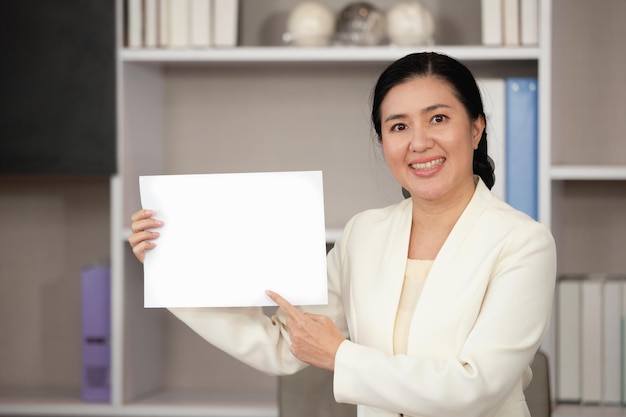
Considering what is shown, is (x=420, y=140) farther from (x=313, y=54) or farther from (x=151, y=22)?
(x=151, y=22)

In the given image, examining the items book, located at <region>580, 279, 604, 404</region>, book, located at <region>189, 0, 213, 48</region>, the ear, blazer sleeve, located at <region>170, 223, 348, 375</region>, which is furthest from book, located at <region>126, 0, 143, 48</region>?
book, located at <region>580, 279, 604, 404</region>

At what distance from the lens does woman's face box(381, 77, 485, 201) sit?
1.45m

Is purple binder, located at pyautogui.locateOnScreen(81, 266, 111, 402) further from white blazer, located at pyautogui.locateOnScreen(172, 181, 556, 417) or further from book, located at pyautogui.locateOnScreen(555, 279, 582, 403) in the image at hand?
book, located at pyautogui.locateOnScreen(555, 279, 582, 403)

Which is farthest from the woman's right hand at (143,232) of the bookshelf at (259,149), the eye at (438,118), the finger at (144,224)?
the bookshelf at (259,149)

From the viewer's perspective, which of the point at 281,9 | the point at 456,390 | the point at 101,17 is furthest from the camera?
the point at 281,9

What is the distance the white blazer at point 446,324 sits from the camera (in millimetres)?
1331

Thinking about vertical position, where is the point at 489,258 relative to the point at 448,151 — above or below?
below

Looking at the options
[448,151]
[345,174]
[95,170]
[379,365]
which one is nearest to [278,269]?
[379,365]

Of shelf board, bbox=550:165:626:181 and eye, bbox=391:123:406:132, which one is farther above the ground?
eye, bbox=391:123:406:132

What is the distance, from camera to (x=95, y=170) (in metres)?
2.29

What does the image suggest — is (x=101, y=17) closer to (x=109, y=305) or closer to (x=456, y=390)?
(x=109, y=305)

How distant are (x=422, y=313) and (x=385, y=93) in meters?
0.39

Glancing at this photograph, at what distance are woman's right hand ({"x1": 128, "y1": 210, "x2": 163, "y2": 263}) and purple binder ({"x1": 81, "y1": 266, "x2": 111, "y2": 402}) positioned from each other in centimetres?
95

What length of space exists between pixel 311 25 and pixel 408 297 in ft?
3.29
